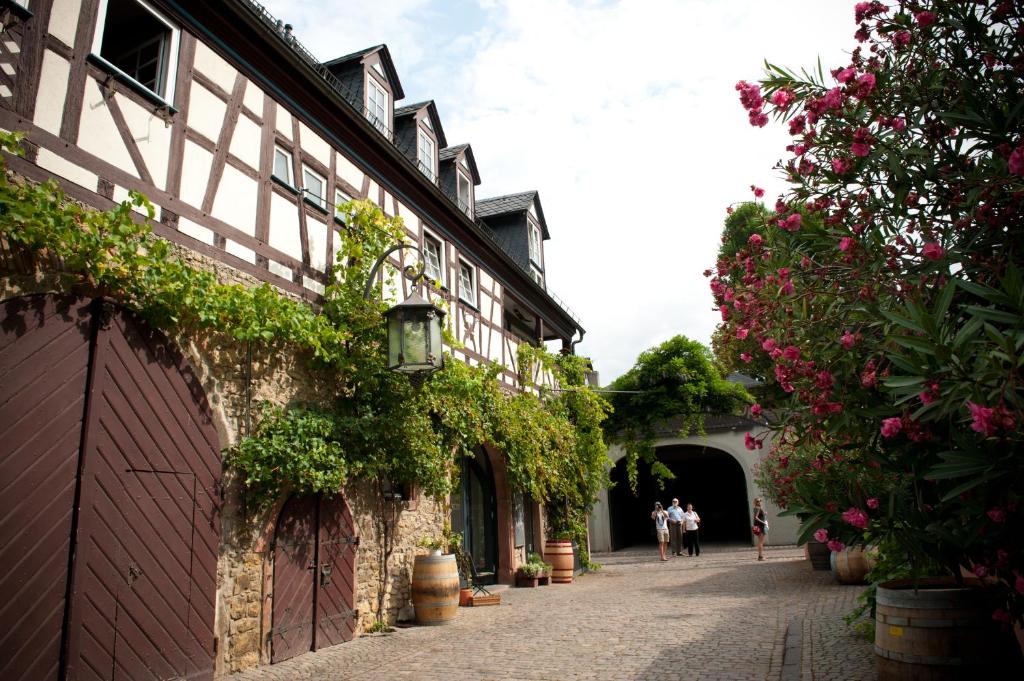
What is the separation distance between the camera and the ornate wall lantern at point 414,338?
7398mm

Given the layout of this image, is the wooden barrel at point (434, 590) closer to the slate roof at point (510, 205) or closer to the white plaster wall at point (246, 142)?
the white plaster wall at point (246, 142)

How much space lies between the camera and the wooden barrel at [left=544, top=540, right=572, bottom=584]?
12.9m

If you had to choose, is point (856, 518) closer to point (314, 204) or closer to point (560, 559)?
point (314, 204)

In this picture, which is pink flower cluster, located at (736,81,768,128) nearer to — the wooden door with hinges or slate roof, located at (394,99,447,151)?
the wooden door with hinges

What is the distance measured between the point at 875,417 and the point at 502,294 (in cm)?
1014

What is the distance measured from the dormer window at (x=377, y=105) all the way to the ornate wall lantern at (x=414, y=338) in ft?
10.8

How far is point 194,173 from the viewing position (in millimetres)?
6391

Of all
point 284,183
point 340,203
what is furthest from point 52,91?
point 340,203

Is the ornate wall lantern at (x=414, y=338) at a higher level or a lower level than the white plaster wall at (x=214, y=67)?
lower

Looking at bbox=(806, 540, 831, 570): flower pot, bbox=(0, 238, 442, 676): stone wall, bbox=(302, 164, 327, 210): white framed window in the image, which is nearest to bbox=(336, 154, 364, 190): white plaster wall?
bbox=(302, 164, 327, 210): white framed window

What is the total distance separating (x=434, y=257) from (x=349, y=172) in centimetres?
241

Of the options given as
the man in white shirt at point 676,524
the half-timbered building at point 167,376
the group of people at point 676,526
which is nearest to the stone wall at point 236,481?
the half-timbered building at point 167,376

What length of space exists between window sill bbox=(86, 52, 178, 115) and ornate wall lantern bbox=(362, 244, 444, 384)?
253 centimetres

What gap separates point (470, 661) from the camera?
617 centimetres
